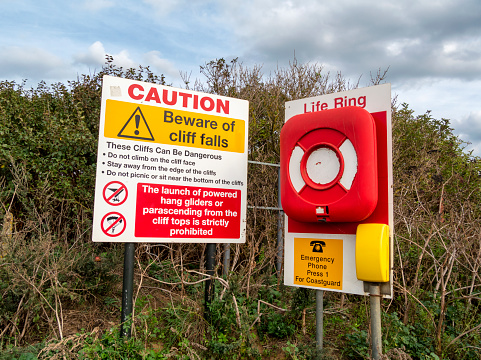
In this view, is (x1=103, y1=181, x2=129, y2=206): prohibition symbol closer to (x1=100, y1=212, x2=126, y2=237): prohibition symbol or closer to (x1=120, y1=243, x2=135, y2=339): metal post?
(x1=100, y1=212, x2=126, y2=237): prohibition symbol

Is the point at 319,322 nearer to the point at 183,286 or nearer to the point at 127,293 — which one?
the point at 183,286

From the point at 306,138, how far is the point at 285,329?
185 centimetres

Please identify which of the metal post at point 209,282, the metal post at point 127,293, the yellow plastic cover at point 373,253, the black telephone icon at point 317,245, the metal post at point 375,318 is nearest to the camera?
→ the yellow plastic cover at point 373,253

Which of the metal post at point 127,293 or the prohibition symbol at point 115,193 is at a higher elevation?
the prohibition symbol at point 115,193

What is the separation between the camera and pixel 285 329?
3.89 metres

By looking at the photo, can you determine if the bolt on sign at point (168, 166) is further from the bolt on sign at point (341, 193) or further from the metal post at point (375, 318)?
the metal post at point (375, 318)

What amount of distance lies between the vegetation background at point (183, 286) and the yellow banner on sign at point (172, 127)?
0.99 meters

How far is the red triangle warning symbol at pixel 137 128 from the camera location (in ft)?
12.1

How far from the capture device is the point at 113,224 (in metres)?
3.60

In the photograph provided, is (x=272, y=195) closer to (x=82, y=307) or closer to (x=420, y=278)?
(x=420, y=278)

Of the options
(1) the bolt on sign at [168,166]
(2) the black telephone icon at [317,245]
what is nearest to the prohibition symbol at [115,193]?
(1) the bolt on sign at [168,166]

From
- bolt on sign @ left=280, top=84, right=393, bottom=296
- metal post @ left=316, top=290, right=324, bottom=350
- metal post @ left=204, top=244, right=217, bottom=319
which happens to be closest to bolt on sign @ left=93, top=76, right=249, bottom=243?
metal post @ left=204, top=244, right=217, bottom=319

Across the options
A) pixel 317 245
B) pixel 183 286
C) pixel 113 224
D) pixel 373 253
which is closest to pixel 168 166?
pixel 113 224

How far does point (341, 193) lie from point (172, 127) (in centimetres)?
173
